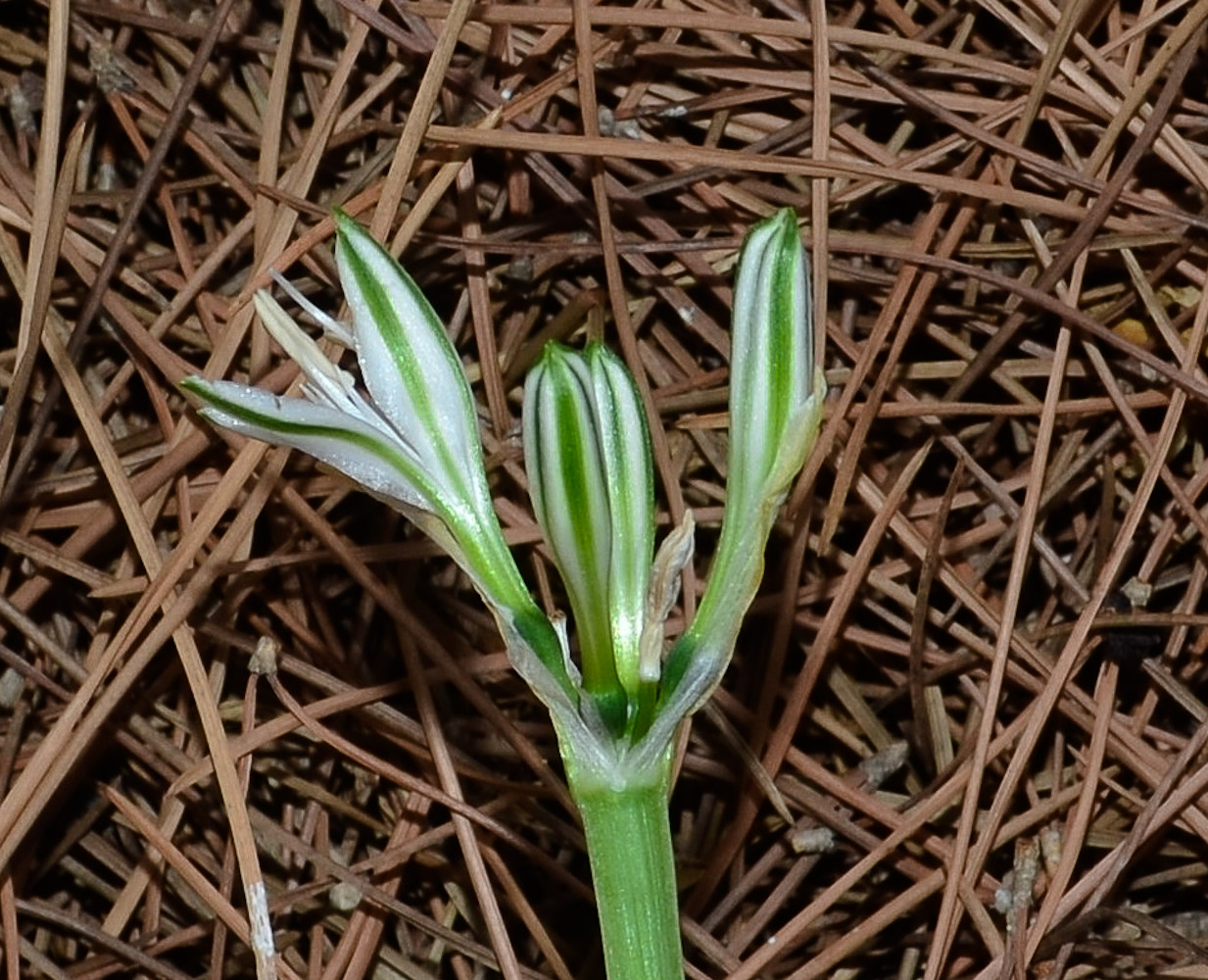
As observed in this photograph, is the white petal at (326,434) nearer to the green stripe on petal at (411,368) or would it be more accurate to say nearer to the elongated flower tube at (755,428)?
the green stripe on petal at (411,368)

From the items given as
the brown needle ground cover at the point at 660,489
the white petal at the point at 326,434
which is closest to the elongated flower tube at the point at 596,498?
the white petal at the point at 326,434

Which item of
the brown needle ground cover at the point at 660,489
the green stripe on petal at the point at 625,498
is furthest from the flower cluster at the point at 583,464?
the brown needle ground cover at the point at 660,489

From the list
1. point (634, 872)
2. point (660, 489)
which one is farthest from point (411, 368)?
point (660, 489)

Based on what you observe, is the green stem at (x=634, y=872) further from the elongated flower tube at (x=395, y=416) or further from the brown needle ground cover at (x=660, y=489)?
the brown needle ground cover at (x=660, y=489)

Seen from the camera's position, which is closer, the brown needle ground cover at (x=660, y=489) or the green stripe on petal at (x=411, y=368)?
the green stripe on petal at (x=411, y=368)

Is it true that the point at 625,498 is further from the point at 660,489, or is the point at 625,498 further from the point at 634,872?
the point at 660,489

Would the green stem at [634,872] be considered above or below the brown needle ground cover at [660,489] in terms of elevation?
below

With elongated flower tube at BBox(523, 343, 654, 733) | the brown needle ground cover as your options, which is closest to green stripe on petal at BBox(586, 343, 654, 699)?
elongated flower tube at BBox(523, 343, 654, 733)

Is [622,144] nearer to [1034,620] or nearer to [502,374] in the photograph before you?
[502,374]
